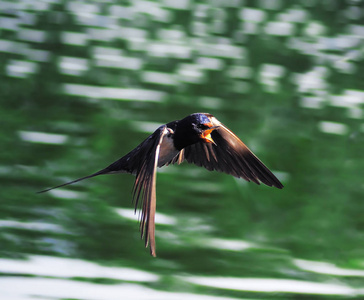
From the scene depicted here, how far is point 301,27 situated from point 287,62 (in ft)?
2.91

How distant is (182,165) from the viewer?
3.71m

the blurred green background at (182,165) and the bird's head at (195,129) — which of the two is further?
the blurred green background at (182,165)

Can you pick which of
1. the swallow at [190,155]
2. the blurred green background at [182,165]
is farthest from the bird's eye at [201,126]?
the blurred green background at [182,165]

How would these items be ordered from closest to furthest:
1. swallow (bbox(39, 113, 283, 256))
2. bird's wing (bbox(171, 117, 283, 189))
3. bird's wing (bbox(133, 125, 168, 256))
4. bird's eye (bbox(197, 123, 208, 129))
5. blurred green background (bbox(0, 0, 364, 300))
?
bird's wing (bbox(133, 125, 168, 256)), swallow (bbox(39, 113, 283, 256)), bird's eye (bbox(197, 123, 208, 129)), bird's wing (bbox(171, 117, 283, 189)), blurred green background (bbox(0, 0, 364, 300))

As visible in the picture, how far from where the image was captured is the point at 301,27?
577 cm

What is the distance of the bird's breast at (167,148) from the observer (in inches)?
80.3

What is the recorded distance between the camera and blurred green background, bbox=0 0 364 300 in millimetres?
2861

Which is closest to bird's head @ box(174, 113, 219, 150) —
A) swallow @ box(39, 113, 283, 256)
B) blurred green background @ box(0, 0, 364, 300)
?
swallow @ box(39, 113, 283, 256)

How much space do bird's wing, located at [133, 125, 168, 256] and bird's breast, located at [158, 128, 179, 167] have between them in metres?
0.04

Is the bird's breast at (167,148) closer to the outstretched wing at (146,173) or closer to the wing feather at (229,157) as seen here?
the outstretched wing at (146,173)

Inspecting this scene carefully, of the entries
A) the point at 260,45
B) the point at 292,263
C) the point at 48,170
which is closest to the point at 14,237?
the point at 48,170

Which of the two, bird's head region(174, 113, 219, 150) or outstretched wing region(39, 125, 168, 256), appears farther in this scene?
bird's head region(174, 113, 219, 150)

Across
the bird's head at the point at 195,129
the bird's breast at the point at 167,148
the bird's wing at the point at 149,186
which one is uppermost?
the bird's head at the point at 195,129

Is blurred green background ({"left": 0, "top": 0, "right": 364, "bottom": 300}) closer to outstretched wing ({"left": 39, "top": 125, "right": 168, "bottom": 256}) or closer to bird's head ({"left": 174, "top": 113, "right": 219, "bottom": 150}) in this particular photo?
outstretched wing ({"left": 39, "top": 125, "right": 168, "bottom": 256})
